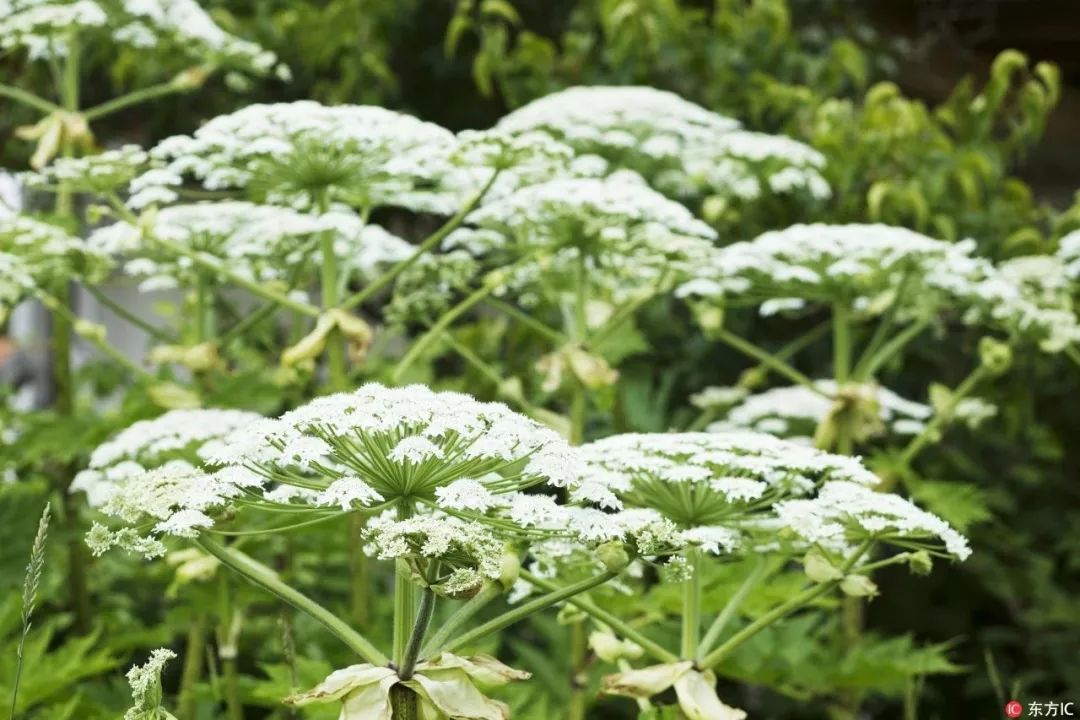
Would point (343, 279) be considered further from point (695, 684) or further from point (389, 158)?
point (695, 684)

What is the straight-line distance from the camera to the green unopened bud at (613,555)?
1.62 m

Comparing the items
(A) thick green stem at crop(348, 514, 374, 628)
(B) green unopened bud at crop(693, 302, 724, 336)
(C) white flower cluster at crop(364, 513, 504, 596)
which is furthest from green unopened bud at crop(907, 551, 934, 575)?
(B) green unopened bud at crop(693, 302, 724, 336)

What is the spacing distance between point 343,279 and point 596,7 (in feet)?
8.99

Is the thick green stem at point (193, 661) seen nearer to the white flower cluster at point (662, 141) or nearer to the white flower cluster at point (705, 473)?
the white flower cluster at point (705, 473)

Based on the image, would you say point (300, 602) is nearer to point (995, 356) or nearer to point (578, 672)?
point (578, 672)

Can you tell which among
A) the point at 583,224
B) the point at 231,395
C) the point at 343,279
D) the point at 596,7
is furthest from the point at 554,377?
the point at 596,7

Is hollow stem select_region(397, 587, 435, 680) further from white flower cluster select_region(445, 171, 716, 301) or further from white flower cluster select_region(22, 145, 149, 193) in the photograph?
white flower cluster select_region(22, 145, 149, 193)

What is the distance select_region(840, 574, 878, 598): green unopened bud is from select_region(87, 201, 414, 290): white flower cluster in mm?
1343

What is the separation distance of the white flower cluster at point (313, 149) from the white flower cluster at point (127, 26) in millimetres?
607

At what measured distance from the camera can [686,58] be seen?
193 inches

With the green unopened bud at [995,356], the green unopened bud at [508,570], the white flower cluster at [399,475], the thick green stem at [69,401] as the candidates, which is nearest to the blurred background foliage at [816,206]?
the thick green stem at [69,401]

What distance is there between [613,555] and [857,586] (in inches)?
24.4

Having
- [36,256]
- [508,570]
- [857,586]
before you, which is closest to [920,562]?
[857,586]

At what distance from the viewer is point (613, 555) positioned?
1.62 meters
